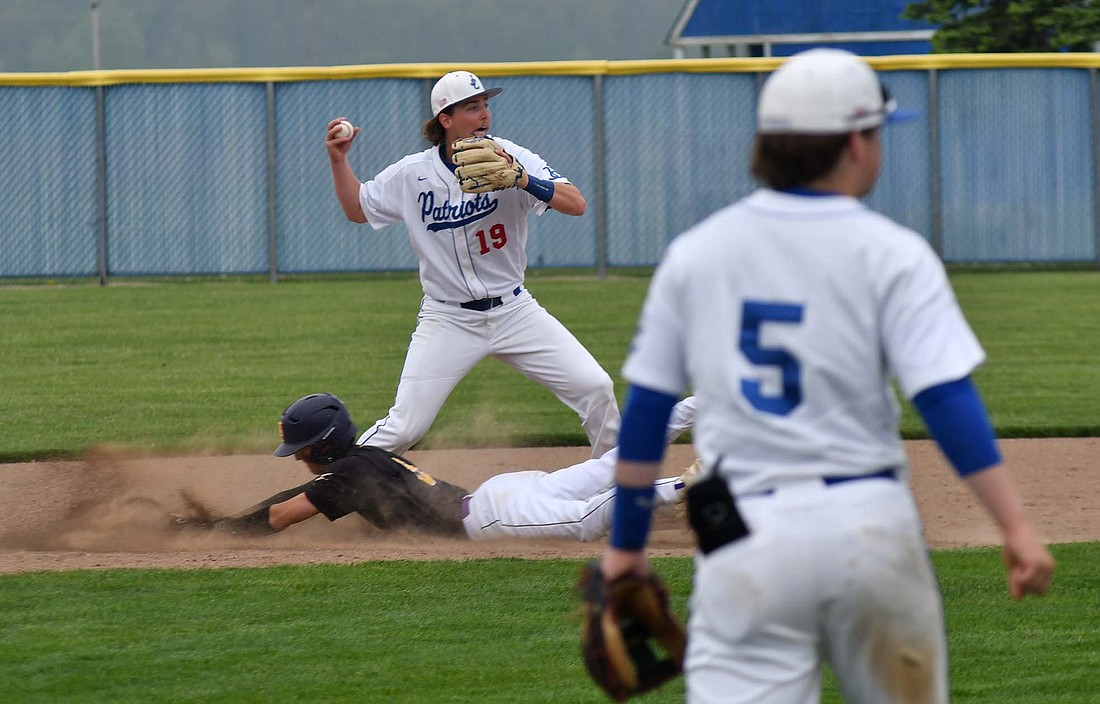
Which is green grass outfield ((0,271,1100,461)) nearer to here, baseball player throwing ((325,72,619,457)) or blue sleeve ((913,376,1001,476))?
baseball player throwing ((325,72,619,457))

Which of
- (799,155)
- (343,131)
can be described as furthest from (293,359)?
(799,155)

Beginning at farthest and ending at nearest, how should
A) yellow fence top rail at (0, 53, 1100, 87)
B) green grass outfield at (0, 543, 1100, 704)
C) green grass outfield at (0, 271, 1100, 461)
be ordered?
1. yellow fence top rail at (0, 53, 1100, 87)
2. green grass outfield at (0, 271, 1100, 461)
3. green grass outfield at (0, 543, 1100, 704)

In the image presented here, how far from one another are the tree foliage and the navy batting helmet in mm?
18680

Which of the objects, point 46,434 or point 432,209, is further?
point 46,434

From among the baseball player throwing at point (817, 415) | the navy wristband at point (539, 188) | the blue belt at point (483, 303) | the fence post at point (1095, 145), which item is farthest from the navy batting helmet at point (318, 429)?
the fence post at point (1095, 145)

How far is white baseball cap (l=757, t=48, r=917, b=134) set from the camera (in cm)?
269

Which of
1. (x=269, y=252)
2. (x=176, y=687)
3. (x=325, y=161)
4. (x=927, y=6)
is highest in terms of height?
(x=927, y=6)

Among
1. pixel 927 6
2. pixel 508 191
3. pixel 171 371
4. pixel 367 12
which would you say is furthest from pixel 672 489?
pixel 367 12

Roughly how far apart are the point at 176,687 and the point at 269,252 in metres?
15.4

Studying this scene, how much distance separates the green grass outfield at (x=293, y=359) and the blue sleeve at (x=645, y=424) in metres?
6.41

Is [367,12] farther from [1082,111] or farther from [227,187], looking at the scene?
[1082,111]

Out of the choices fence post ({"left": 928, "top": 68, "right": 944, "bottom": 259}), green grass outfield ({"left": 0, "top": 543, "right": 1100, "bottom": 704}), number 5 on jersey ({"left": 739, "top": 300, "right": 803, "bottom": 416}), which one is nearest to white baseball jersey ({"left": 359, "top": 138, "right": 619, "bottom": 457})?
green grass outfield ({"left": 0, "top": 543, "right": 1100, "bottom": 704})

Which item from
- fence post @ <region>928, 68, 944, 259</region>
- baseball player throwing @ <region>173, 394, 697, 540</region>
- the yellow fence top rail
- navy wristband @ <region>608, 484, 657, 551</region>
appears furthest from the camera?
fence post @ <region>928, 68, 944, 259</region>

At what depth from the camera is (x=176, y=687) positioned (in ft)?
15.1
